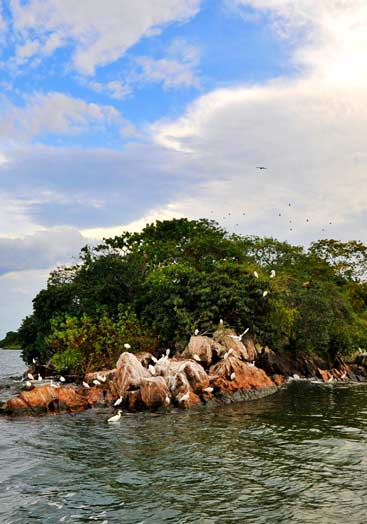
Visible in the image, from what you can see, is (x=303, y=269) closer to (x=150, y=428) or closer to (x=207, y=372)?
(x=207, y=372)

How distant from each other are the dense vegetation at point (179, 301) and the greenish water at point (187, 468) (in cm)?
1181

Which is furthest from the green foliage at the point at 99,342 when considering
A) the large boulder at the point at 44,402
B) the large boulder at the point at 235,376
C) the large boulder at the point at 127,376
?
the large boulder at the point at 44,402

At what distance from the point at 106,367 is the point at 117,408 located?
9.86m

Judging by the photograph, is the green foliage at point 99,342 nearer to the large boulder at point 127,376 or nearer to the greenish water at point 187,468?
the large boulder at point 127,376

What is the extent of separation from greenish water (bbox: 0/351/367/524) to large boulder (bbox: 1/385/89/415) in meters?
1.41

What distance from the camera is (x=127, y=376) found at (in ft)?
91.1

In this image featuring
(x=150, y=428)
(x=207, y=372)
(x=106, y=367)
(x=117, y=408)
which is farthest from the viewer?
(x=106, y=367)

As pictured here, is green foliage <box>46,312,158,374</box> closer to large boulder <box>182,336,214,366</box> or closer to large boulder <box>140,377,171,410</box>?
large boulder <box>182,336,214,366</box>

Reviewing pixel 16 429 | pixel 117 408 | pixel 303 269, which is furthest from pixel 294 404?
pixel 303 269

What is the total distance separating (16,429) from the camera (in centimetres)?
2219

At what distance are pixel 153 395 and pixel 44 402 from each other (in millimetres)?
5291

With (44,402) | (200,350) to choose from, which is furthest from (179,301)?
(44,402)

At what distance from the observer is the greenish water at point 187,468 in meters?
12.1

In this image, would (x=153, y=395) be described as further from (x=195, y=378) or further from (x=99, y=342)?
(x=99, y=342)
